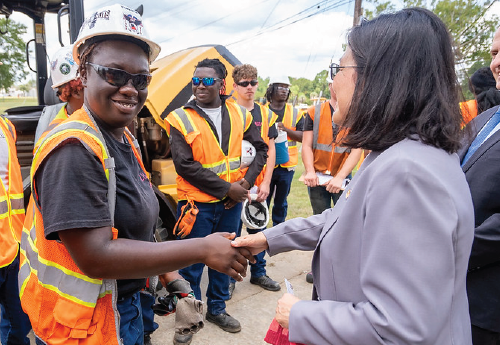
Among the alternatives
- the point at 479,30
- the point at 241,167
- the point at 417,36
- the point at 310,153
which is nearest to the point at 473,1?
the point at 479,30

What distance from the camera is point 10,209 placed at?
2.38 m

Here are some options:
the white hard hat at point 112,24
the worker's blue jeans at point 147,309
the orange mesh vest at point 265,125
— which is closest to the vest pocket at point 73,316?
the worker's blue jeans at point 147,309

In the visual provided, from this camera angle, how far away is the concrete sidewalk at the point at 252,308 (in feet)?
10.6

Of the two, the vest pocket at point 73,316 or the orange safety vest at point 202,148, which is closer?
the vest pocket at point 73,316

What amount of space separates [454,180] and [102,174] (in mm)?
1129

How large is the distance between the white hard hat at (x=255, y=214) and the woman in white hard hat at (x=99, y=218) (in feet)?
6.72

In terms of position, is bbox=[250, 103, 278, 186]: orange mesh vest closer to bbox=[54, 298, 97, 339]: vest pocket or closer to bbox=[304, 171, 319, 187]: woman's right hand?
bbox=[304, 171, 319, 187]: woman's right hand

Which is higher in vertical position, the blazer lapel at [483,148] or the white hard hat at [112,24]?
the white hard hat at [112,24]

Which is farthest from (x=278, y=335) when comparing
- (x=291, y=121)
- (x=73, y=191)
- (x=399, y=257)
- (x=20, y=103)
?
(x=20, y=103)

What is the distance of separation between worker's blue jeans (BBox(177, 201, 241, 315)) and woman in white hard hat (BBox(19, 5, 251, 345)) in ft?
5.03

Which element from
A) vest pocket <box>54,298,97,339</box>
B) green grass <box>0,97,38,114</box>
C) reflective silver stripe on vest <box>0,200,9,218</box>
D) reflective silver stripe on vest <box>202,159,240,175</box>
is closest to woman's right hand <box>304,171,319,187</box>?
reflective silver stripe on vest <box>202,159,240,175</box>

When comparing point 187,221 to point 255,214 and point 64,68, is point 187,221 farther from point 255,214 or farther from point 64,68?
point 64,68

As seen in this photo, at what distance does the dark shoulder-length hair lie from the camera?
111 cm

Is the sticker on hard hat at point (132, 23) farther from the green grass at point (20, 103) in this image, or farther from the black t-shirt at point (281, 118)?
the black t-shirt at point (281, 118)
